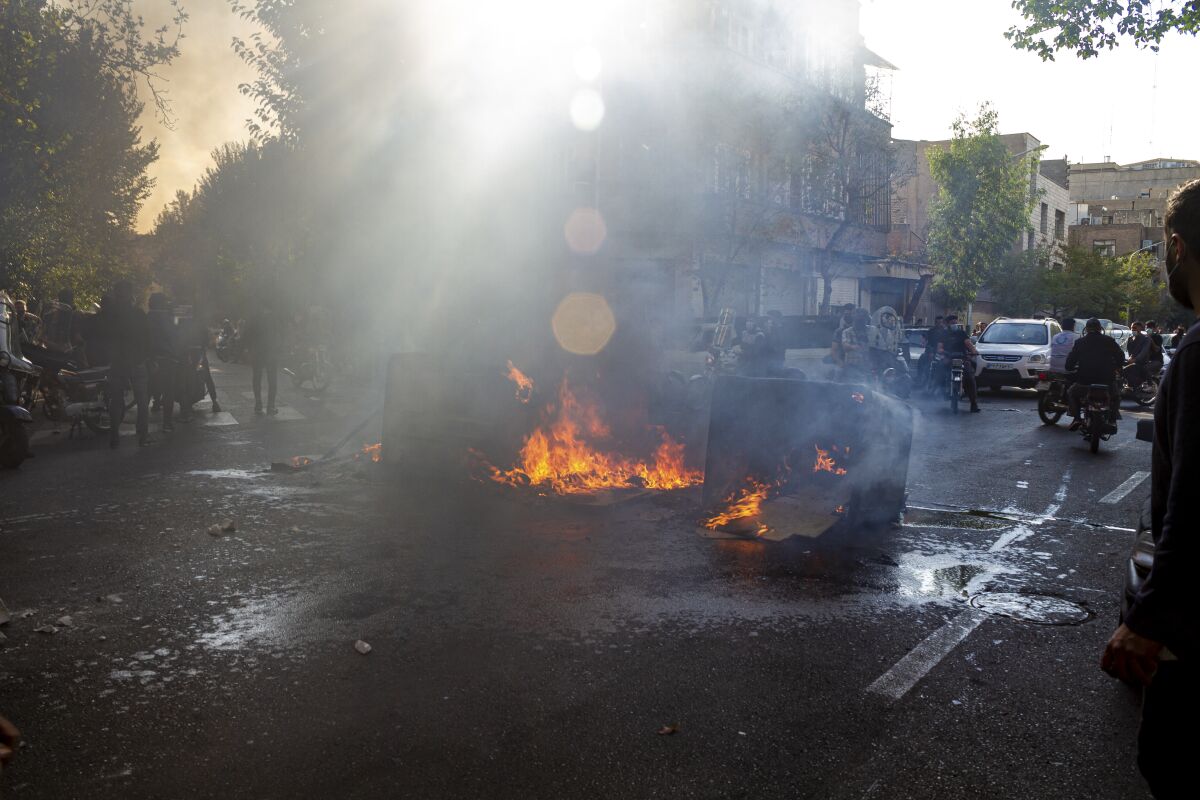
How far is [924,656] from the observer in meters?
4.53

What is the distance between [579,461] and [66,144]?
18429 mm

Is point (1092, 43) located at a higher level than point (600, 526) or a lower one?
higher

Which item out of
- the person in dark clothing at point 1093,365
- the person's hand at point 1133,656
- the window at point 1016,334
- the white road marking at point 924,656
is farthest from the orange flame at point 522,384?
the window at point 1016,334

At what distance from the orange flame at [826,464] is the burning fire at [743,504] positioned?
47 centimetres

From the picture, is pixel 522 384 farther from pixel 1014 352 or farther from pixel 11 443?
pixel 1014 352

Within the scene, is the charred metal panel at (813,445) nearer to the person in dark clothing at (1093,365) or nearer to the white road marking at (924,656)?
the white road marking at (924,656)

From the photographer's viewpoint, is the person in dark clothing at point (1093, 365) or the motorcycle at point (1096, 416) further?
the person in dark clothing at point (1093, 365)

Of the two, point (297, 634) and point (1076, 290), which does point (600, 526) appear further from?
point (1076, 290)

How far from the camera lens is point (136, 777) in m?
3.23

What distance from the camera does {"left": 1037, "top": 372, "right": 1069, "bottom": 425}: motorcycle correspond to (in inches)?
611

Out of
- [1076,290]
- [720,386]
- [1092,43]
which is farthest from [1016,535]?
[1076,290]

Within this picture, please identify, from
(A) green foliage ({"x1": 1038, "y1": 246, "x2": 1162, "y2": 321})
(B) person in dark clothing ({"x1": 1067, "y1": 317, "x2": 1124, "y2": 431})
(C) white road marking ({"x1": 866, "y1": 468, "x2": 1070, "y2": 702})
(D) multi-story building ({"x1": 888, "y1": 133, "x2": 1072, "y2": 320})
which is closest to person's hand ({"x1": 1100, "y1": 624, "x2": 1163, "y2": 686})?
(C) white road marking ({"x1": 866, "y1": 468, "x2": 1070, "y2": 702})

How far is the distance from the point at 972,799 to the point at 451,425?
692cm

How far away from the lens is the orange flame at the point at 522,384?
9031 mm
